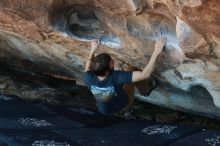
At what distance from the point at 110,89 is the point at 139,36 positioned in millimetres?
406

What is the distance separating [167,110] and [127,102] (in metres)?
0.70

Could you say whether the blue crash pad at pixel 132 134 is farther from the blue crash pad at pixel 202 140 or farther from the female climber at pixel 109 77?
the female climber at pixel 109 77

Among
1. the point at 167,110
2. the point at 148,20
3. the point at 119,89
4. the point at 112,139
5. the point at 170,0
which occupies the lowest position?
the point at 167,110

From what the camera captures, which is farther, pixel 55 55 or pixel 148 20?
pixel 55 55

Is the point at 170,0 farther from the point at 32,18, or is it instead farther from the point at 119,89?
the point at 32,18

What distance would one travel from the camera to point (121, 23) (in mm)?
3391

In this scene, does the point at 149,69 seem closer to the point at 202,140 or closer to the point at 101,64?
the point at 101,64

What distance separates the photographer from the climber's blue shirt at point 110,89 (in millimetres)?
3201

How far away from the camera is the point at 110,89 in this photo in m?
3.25

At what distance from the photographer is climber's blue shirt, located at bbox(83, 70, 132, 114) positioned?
10.5ft

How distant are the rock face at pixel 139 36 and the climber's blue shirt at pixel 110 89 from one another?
28 centimetres

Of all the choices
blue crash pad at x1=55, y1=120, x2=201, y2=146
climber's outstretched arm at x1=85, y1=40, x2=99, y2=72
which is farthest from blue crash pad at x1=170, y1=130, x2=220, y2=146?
climber's outstretched arm at x1=85, y1=40, x2=99, y2=72

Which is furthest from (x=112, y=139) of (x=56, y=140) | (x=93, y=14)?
(x=93, y=14)

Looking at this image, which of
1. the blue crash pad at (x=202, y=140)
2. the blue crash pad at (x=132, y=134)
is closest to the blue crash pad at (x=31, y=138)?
the blue crash pad at (x=132, y=134)
